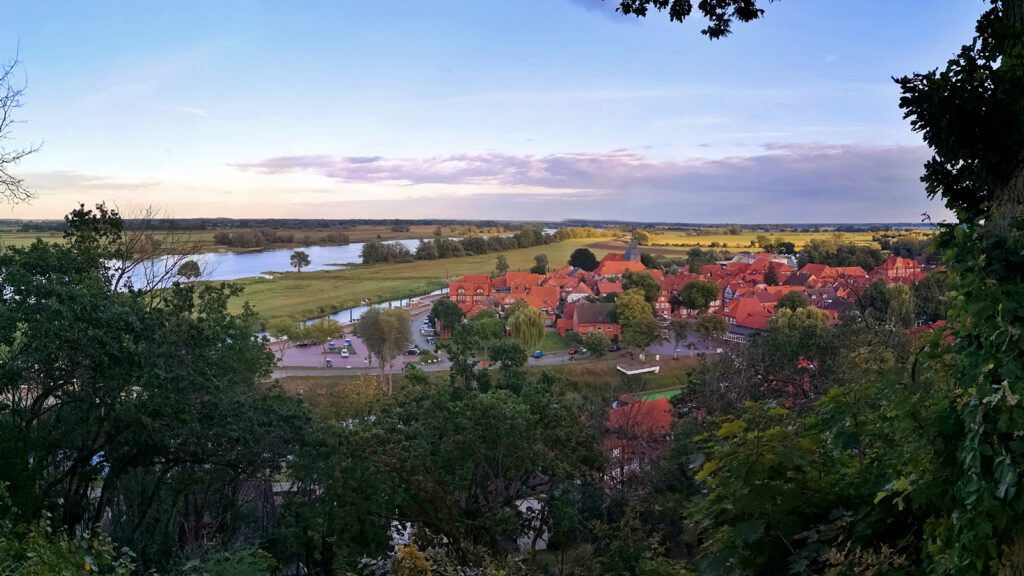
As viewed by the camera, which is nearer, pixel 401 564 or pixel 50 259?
pixel 401 564

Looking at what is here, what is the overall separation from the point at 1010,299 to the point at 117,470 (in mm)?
9141

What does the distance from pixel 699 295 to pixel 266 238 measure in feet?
107

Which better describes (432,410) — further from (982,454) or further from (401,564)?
(982,454)

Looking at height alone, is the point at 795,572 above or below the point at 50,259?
below

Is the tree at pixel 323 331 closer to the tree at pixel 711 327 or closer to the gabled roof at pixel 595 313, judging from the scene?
the gabled roof at pixel 595 313

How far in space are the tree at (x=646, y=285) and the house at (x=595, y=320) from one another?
4.70 metres

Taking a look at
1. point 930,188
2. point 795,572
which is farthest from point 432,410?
point 930,188

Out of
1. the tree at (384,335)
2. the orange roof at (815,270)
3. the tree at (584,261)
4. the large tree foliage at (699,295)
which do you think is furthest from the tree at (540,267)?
the tree at (384,335)

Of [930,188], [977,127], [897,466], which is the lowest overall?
[897,466]

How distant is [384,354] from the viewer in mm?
28797

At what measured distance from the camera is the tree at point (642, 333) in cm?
3259

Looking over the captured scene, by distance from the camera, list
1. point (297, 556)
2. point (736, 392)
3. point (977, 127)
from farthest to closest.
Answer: point (736, 392)
point (297, 556)
point (977, 127)

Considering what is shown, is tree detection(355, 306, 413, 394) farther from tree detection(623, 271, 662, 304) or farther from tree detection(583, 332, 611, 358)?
tree detection(623, 271, 662, 304)

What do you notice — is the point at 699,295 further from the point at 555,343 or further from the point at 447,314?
the point at 447,314
